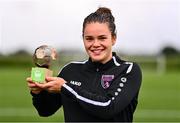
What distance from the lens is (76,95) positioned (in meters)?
4.16

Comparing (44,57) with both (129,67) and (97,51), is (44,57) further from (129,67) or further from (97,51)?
(129,67)

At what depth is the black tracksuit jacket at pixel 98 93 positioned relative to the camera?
412 centimetres

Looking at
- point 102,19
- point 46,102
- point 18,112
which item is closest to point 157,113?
point 18,112

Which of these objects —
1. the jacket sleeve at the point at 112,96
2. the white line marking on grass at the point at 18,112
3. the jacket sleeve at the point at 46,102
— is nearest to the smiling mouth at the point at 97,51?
the jacket sleeve at the point at 112,96

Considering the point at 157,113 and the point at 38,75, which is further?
the point at 157,113

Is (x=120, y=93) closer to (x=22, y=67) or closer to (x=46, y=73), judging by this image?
(x=46, y=73)

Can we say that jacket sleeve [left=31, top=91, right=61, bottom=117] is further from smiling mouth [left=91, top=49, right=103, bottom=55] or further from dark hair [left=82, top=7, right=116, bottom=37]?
dark hair [left=82, top=7, right=116, bottom=37]

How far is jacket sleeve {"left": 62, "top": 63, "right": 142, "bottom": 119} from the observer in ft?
13.5

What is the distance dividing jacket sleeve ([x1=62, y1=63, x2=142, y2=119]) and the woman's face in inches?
8.8

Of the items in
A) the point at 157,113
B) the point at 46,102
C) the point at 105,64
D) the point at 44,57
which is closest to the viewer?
the point at 44,57

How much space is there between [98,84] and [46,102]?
1.46 feet

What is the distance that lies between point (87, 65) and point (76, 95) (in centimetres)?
37

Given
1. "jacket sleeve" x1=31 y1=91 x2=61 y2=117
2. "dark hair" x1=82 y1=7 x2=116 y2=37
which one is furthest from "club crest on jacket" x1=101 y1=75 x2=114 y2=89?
"jacket sleeve" x1=31 y1=91 x2=61 y2=117

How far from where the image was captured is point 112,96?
4180 millimetres
